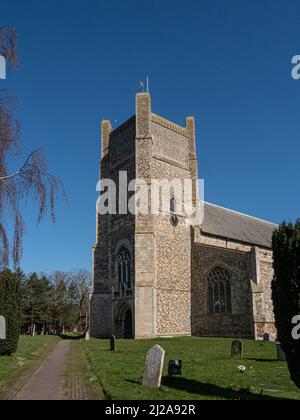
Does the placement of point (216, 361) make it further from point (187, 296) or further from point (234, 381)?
point (187, 296)

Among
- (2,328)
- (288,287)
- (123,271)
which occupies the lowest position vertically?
(2,328)

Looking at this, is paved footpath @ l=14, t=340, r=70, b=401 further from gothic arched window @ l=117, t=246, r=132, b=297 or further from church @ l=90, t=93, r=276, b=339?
gothic arched window @ l=117, t=246, r=132, b=297

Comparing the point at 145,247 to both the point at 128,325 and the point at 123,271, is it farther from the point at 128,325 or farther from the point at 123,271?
the point at 128,325

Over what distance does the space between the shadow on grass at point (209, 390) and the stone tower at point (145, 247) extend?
656 inches

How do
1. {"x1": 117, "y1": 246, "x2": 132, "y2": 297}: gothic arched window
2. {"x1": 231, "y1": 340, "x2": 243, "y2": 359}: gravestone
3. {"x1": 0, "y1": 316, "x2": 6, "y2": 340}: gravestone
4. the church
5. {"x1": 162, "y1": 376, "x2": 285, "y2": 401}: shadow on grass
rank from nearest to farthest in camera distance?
{"x1": 162, "y1": 376, "x2": 285, "y2": 401}: shadow on grass, {"x1": 231, "y1": 340, "x2": 243, "y2": 359}: gravestone, {"x1": 0, "y1": 316, "x2": 6, "y2": 340}: gravestone, the church, {"x1": 117, "y1": 246, "x2": 132, "y2": 297}: gothic arched window

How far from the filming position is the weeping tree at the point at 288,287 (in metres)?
9.11

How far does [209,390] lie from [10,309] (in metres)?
11.5

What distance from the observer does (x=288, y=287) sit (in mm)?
9336

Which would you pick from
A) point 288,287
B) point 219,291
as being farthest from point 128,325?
point 288,287

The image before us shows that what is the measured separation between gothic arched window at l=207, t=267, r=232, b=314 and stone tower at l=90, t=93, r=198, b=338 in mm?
1652

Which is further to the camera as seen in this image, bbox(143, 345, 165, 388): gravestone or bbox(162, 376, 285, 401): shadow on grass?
bbox(143, 345, 165, 388): gravestone

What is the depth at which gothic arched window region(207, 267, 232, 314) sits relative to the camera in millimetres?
29422

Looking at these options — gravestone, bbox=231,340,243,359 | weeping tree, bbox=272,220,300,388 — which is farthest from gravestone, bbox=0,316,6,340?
weeping tree, bbox=272,220,300,388

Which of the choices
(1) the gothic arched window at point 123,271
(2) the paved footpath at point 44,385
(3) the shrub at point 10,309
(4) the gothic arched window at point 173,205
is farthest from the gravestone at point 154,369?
(4) the gothic arched window at point 173,205
